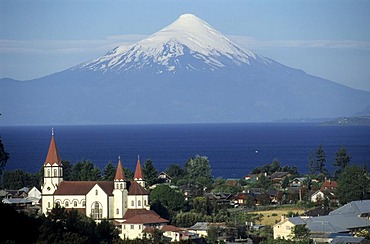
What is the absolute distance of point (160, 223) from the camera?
40625 millimetres

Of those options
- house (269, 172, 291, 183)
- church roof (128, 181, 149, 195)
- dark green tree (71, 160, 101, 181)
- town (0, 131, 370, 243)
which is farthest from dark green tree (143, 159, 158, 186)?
church roof (128, 181, 149, 195)

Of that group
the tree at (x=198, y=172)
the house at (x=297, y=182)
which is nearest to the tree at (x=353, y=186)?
the house at (x=297, y=182)

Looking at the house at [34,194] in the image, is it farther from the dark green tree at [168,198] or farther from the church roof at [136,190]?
the church roof at [136,190]

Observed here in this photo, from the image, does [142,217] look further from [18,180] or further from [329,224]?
[18,180]

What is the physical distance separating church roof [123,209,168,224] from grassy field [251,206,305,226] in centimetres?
465

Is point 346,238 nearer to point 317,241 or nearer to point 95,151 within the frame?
point 317,241

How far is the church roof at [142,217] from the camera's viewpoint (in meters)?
40.6

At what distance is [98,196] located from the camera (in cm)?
4334

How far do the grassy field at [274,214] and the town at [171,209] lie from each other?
0.05 m

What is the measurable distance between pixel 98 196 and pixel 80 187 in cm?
102

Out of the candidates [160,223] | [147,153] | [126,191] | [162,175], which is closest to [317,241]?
[160,223]

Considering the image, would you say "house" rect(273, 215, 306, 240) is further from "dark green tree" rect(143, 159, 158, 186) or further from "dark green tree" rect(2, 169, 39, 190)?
"dark green tree" rect(2, 169, 39, 190)

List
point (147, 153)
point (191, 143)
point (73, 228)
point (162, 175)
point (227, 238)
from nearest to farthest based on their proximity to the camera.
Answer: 1. point (73, 228)
2. point (227, 238)
3. point (162, 175)
4. point (147, 153)
5. point (191, 143)

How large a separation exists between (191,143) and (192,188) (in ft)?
256
